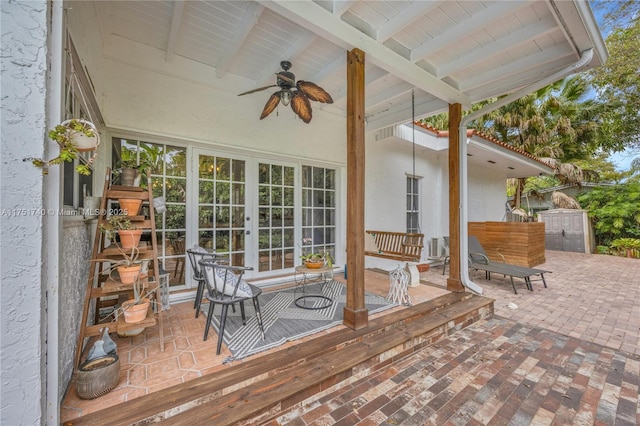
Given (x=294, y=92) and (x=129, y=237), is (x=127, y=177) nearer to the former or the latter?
(x=129, y=237)

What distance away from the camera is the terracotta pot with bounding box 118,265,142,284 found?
2.06 meters

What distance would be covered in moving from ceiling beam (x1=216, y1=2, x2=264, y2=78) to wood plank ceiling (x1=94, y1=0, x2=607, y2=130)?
0.01m

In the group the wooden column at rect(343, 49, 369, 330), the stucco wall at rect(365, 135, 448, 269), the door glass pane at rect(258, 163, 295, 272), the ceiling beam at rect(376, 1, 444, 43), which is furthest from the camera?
the stucco wall at rect(365, 135, 448, 269)

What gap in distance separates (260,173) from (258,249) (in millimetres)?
1203

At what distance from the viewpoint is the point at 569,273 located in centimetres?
614

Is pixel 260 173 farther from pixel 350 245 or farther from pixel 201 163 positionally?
pixel 350 245

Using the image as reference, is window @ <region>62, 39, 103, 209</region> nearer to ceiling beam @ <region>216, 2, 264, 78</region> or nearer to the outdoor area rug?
ceiling beam @ <region>216, 2, 264, 78</region>

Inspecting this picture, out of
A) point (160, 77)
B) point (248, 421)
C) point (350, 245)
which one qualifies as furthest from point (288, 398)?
point (160, 77)

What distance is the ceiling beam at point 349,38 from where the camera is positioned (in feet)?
7.38

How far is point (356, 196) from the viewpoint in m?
2.61

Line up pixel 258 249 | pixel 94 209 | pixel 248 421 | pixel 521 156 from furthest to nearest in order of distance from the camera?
pixel 521 156, pixel 258 249, pixel 94 209, pixel 248 421

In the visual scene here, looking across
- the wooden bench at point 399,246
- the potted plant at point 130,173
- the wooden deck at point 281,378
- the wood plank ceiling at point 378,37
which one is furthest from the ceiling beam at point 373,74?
the wooden deck at point 281,378

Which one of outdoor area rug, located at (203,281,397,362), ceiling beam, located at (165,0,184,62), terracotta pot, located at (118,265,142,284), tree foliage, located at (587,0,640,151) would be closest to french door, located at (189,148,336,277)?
outdoor area rug, located at (203,281,397,362)

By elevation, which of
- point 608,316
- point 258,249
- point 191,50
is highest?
point 191,50
